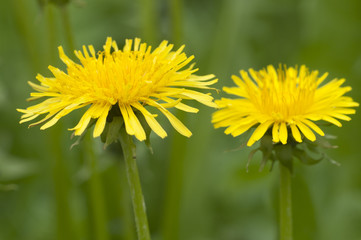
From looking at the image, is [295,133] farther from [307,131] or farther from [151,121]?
[151,121]

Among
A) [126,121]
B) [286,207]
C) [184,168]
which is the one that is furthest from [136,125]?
[184,168]

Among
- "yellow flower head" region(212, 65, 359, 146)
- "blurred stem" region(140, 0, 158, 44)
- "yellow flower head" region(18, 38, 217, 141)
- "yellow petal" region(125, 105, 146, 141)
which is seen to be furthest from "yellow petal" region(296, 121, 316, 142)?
"blurred stem" region(140, 0, 158, 44)

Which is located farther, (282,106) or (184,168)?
(184,168)

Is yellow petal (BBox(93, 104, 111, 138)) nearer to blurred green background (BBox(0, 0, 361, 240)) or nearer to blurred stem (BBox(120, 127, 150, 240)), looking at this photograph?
blurred stem (BBox(120, 127, 150, 240))

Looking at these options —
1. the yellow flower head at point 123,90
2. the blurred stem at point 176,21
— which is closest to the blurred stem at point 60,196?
the blurred stem at point 176,21

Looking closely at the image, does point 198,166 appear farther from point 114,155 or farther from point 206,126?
point 114,155

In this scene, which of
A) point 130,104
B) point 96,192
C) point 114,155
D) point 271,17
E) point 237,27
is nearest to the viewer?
point 130,104

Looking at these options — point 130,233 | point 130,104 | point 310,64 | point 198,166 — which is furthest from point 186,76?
point 310,64

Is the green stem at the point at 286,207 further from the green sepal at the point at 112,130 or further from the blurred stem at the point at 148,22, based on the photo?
the blurred stem at the point at 148,22
